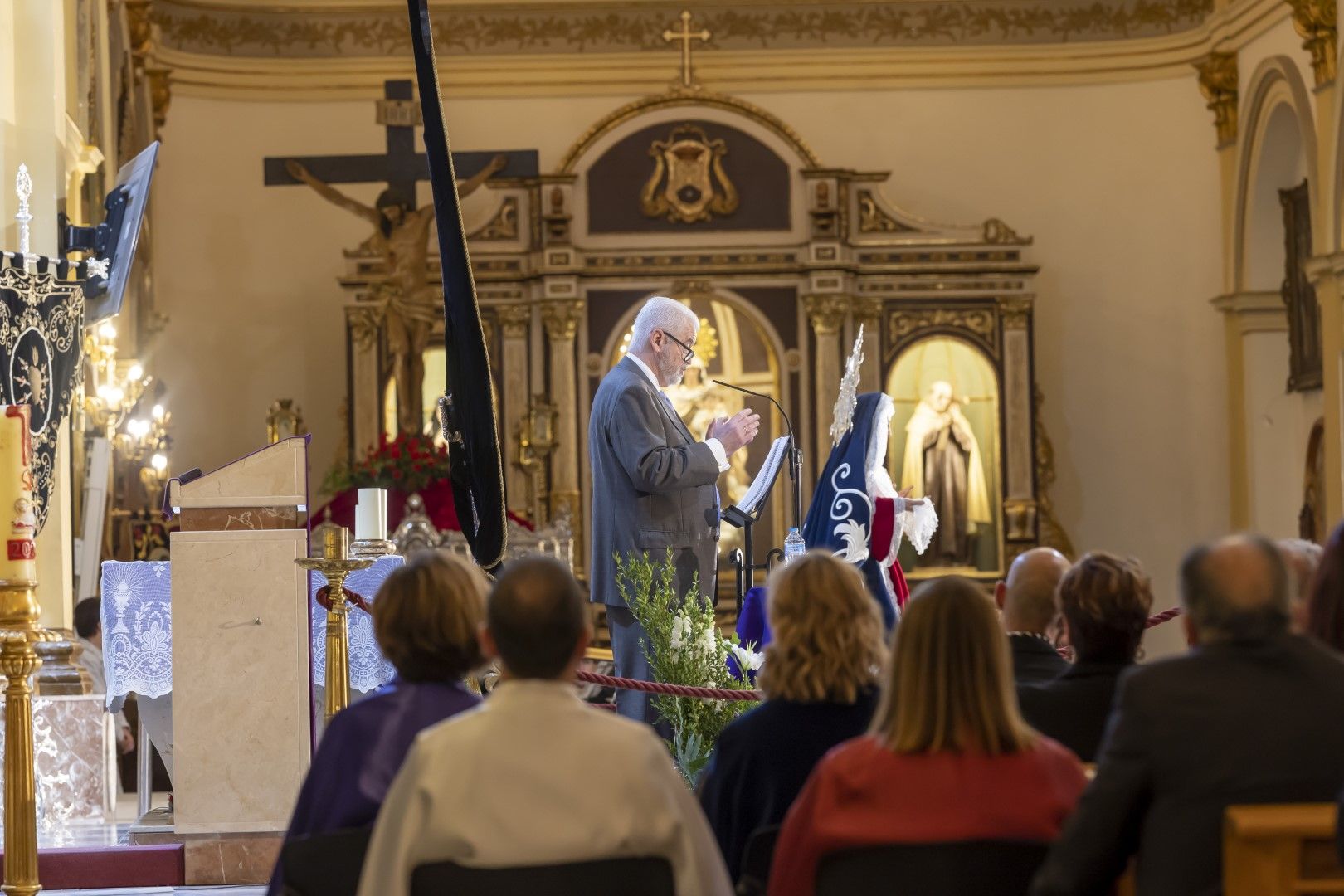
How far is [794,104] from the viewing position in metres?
15.3

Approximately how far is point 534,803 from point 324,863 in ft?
1.78

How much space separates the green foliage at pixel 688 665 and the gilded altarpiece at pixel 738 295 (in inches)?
322

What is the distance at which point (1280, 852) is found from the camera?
2689 mm

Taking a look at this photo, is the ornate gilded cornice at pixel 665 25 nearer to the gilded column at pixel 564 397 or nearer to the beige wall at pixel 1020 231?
the beige wall at pixel 1020 231

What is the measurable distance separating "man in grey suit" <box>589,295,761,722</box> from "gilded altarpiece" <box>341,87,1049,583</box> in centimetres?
752

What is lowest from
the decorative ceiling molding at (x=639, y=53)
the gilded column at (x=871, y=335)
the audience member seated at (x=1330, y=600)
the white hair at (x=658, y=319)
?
the audience member seated at (x=1330, y=600)

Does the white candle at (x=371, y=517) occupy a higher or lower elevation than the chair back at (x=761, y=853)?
higher

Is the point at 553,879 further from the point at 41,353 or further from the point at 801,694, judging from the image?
the point at 41,353

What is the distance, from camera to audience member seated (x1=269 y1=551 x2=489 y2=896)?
10.9 feet

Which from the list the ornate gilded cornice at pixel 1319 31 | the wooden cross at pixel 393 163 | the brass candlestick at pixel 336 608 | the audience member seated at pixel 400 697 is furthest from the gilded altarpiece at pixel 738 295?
the audience member seated at pixel 400 697

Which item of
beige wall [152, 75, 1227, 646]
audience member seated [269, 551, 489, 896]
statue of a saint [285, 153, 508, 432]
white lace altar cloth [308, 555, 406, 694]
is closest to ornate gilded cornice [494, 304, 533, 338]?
statue of a saint [285, 153, 508, 432]

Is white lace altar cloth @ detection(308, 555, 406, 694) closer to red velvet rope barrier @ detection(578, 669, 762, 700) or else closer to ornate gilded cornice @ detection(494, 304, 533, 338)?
red velvet rope barrier @ detection(578, 669, 762, 700)

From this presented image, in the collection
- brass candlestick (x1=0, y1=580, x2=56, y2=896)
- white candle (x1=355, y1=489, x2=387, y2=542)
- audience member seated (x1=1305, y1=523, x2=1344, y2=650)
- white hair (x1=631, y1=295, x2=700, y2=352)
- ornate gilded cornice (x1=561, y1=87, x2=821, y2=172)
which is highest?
ornate gilded cornice (x1=561, y1=87, x2=821, y2=172)

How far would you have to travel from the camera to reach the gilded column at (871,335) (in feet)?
45.1
